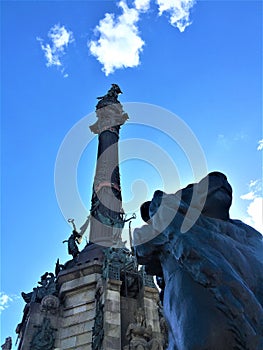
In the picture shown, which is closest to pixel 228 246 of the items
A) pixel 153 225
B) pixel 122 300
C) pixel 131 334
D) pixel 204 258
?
pixel 204 258

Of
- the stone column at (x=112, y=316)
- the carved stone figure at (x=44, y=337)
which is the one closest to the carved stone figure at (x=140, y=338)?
the stone column at (x=112, y=316)

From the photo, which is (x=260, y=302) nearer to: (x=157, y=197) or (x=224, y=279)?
(x=224, y=279)

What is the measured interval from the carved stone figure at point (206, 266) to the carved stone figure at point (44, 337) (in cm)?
827

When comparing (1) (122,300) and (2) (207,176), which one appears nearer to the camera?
(2) (207,176)

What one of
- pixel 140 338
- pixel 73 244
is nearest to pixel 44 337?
pixel 140 338

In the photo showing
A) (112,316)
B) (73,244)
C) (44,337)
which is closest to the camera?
(112,316)

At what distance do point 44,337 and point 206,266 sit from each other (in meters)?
9.33

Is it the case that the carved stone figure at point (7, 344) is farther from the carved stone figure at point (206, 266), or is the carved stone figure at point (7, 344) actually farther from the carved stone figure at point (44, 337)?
the carved stone figure at point (206, 266)

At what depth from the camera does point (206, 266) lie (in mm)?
2967

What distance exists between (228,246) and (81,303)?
9.55 metres

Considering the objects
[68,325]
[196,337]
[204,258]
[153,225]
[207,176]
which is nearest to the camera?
[196,337]

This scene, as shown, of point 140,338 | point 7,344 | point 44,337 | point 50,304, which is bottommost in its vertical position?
point 140,338

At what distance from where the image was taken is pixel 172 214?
11.5 ft

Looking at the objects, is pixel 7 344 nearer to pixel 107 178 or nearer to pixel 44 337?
pixel 44 337
